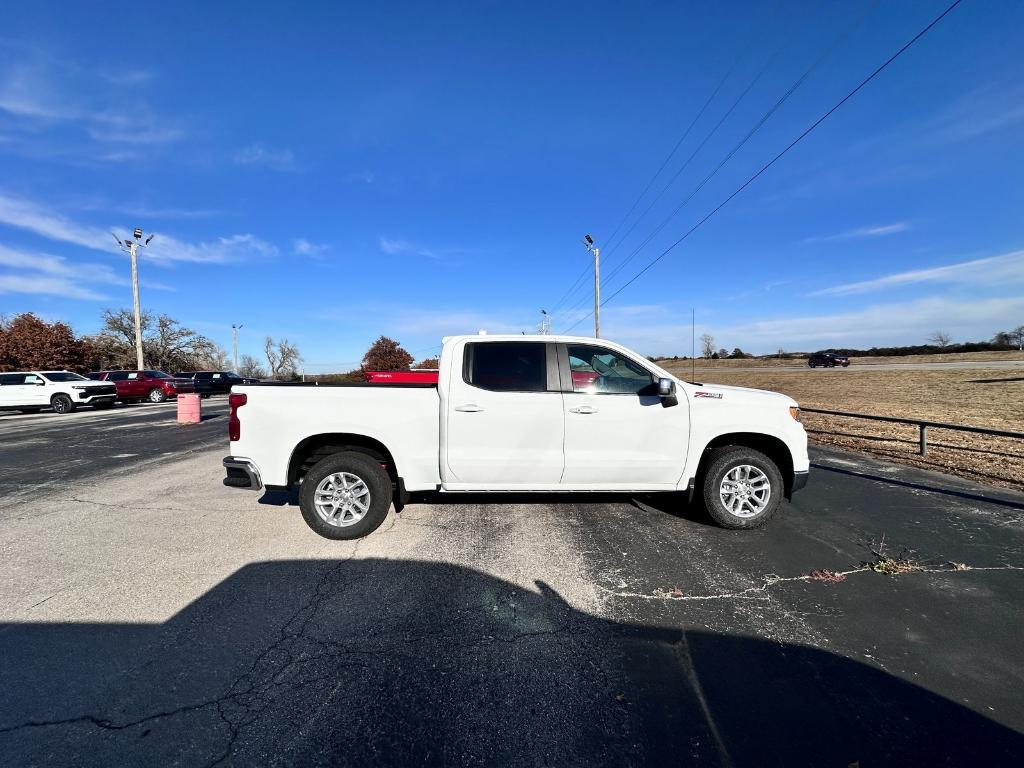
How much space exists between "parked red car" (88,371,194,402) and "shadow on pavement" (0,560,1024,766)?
24.2 metres

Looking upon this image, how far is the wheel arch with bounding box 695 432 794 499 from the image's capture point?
4535 millimetres

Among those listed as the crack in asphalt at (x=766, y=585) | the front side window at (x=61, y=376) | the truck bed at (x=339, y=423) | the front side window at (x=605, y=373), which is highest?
the front side window at (x=61, y=376)

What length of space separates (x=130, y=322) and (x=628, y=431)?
65.4m

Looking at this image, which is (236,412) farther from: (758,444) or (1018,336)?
(1018,336)

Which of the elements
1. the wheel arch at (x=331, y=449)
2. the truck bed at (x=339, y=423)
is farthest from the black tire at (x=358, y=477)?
the truck bed at (x=339, y=423)

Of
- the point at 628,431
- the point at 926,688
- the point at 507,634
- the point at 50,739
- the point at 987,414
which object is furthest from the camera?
the point at 987,414

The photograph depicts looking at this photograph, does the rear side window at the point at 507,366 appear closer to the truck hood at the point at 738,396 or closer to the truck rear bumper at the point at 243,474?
the truck hood at the point at 738,396

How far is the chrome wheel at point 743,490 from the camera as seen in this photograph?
177 inches

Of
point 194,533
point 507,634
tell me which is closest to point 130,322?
point 194,533

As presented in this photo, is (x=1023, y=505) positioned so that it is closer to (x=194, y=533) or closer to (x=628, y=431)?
(x=628, y=431)

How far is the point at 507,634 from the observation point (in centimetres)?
278

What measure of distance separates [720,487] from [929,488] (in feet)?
11.5

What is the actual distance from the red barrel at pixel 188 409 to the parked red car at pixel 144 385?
10.9m

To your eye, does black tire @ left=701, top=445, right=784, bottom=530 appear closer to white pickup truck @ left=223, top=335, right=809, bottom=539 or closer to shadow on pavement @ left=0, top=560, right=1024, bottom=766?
white pickup truck @ left=223, top=335, right=809, bottom=539
